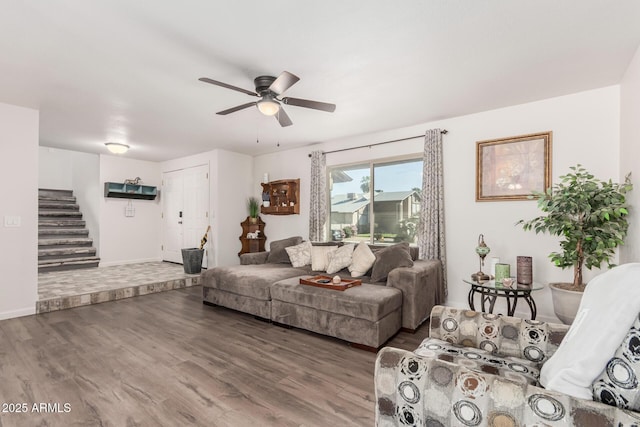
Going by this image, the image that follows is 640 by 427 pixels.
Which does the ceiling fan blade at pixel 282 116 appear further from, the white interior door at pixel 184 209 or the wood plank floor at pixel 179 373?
the white interior door at pixel 184 209

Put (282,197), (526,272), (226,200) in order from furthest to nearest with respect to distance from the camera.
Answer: (226,200)
(282,197)
(526,272)

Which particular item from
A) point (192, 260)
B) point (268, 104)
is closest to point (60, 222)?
point (192, 260)

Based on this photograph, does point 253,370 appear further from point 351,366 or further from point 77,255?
point 77,255

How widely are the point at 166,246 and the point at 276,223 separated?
3.15 metres

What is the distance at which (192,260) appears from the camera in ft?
18.9

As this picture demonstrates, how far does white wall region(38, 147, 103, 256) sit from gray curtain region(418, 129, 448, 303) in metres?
6.60

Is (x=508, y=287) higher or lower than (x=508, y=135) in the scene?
lower

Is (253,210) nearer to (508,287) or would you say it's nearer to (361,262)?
(361,262)

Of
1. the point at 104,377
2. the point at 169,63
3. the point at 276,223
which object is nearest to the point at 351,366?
the point at 104,377

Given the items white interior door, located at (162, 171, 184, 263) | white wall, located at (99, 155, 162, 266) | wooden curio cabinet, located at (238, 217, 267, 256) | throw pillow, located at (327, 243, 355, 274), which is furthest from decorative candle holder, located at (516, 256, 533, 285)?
white wall, located at (99, 155, 162, 266)

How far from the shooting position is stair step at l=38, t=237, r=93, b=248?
20.6 feet

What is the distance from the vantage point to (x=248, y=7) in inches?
77.2

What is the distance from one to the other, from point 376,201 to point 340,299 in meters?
2.21

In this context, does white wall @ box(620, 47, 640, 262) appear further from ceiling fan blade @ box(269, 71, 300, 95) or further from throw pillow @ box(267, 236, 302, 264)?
throw pillow @ box(267, 236, 302, 264)
